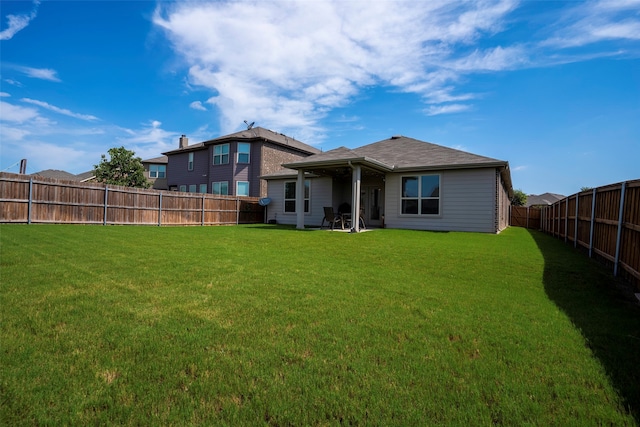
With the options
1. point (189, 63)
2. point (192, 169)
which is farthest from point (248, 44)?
point (192, 169)

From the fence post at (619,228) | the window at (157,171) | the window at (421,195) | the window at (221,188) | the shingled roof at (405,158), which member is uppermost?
the window at (157,171)

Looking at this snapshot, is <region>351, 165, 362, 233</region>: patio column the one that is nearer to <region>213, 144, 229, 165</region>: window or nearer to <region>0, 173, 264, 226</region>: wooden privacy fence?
<region>0, 173, 264, 226</region>: wooden privacy fence

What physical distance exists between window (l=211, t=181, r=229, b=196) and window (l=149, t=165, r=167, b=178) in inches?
437

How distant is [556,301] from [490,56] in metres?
9.47

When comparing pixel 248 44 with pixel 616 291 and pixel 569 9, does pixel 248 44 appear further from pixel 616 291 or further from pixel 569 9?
pixel 616 291

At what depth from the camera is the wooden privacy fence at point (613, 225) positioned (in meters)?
4.55

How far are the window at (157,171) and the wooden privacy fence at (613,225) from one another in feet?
109

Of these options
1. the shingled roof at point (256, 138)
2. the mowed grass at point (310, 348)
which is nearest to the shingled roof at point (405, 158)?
the mowed grass at point (310, 348)

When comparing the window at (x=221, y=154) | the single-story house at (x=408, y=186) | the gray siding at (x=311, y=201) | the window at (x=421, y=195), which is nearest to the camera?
the single-story house at (x=408, y=186)

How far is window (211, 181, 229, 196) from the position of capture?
75.4 ft

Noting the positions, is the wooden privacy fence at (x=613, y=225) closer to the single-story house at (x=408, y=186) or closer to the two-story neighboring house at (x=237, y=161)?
the single-story house at (x=408, y=186)

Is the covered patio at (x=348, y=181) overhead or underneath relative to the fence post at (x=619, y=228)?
overhead

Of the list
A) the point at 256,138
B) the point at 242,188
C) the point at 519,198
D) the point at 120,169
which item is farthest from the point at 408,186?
the point at 519,198

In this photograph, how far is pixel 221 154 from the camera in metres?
23.4
